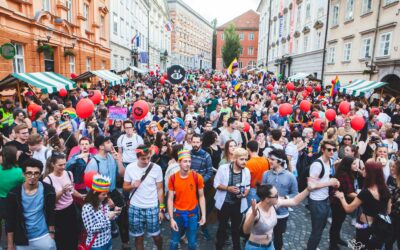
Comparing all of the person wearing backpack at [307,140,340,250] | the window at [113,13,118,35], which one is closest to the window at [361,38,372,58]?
the person wearing backpack at [307,140,340,250]

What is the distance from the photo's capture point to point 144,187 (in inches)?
153

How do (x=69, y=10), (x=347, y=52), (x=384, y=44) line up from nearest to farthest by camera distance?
(x=384, y=44), (x=69, y=10), (x=347, y=52)

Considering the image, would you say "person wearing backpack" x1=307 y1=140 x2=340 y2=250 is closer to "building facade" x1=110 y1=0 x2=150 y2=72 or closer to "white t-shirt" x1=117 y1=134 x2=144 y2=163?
"white t-shirt" x1=117 y1=134 x2=144 y2=163

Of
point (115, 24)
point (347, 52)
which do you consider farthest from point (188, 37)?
point (347, 52)

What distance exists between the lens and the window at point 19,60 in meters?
12.1

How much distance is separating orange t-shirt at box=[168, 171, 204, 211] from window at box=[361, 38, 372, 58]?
58.8ft

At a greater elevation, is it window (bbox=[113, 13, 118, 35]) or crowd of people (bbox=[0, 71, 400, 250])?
window (bbox=[113, 13, 118, 35])

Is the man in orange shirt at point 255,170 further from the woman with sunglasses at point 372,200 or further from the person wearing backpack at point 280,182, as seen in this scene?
the woman with sunglasses at point 372,200

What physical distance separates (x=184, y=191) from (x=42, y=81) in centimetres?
891

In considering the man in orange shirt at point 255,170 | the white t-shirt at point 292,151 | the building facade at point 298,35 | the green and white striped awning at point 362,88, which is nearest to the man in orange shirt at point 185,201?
the man in orange shirt at point 255,170

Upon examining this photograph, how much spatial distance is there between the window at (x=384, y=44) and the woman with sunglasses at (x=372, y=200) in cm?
1566

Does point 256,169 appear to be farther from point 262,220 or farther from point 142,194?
point 142,194

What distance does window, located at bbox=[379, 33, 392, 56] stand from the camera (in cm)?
1583

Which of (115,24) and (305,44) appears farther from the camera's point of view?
(305,44)
